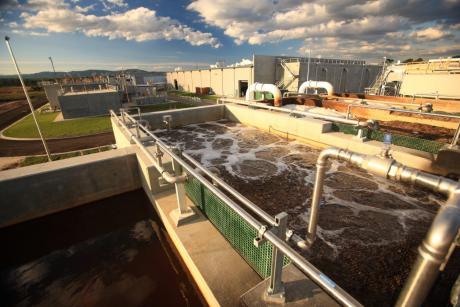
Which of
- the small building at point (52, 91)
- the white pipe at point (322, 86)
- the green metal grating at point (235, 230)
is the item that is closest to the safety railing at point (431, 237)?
the green metal grating at point (235, 230)

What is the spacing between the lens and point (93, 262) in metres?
5.04

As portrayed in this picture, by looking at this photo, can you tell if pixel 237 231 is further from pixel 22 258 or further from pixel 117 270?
pixel 22 258

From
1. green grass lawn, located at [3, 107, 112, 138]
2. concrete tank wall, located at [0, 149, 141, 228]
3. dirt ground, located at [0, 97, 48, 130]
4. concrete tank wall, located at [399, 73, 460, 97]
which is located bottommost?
dirt ground, located at [0, 97, 48, 130]

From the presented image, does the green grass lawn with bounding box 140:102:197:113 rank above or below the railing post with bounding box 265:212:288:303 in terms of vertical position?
below

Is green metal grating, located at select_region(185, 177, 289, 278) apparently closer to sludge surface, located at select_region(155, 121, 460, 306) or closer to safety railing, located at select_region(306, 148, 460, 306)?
safety railing, located at select_region(306, 148, 460, 306)

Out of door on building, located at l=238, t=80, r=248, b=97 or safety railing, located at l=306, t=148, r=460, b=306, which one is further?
door on building, located at l=238, t=80, r=248, b=97

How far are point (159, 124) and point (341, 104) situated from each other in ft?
40.7

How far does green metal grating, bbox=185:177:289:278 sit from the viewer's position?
323 cm

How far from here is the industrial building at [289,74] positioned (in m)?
32.2

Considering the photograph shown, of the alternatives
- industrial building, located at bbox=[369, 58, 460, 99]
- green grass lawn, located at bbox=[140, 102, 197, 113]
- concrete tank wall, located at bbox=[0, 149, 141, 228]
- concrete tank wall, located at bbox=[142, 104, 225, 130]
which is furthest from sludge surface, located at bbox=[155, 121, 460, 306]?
green grass lawn, located at bbox=[140, 102, 197, 113]

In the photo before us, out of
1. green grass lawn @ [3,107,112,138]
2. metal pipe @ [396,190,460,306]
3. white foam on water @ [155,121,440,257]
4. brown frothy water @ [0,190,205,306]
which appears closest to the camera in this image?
metal pipe @ [396,190,460,306]

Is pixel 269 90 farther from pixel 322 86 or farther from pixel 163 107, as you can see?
pixel 163 107

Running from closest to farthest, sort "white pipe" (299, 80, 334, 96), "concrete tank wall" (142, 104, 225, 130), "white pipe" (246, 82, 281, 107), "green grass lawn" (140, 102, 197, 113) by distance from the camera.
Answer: "concrete tank wall" (142, 104, 225, 130) < "white pipe" (246, 82, 281, 107) < "white pipe" (299, 80, 334, 96) < "green grass lawn" (140, 102, 197, 113)

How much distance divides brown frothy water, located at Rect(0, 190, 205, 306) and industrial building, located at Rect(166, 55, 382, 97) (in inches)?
1209
